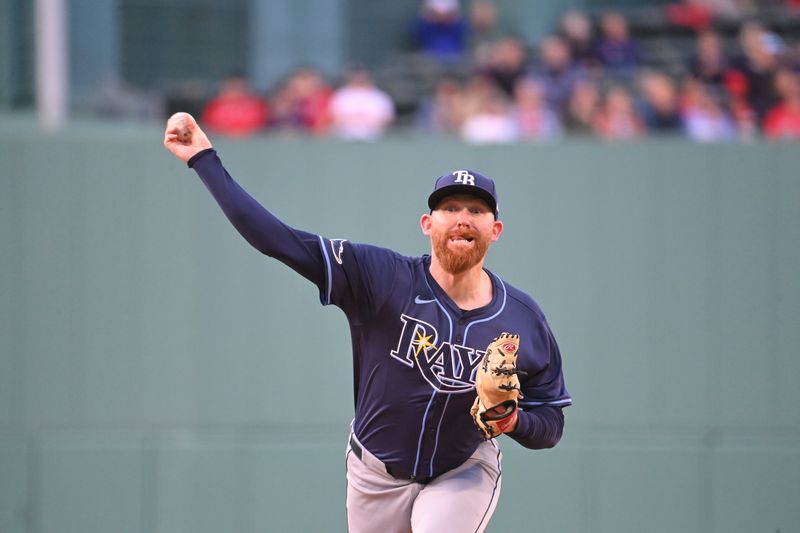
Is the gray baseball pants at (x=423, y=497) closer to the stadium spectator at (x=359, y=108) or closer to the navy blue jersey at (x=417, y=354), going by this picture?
the navy blue jersey at (x=417, y=354)

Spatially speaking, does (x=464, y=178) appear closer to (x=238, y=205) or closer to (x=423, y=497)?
(x=238, y=205)

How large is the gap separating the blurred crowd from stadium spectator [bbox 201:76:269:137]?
0.04 ft

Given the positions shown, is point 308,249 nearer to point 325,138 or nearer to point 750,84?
point 325,138

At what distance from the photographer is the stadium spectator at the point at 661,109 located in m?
8.73

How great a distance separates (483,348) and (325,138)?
3.68 meters

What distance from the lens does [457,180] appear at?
436 cm

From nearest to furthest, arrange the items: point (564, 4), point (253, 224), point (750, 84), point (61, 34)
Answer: point (253, 224)
point (61, 34)
point (750, 84)
point (564, 4)

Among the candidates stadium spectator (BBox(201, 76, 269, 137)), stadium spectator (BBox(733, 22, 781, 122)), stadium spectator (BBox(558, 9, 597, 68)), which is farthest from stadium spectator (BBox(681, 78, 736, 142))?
stadium spectator (BBox(201, 76, 269, 137))

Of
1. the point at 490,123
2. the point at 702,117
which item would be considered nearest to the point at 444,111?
the point at 490,123

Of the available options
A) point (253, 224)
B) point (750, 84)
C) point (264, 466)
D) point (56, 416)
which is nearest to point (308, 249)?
point (253, 224)

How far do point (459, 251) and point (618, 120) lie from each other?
4.71 metres

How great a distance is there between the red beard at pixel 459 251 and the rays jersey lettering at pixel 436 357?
26 centimetres

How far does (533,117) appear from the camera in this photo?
344 inches

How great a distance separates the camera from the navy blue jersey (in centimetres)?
435
